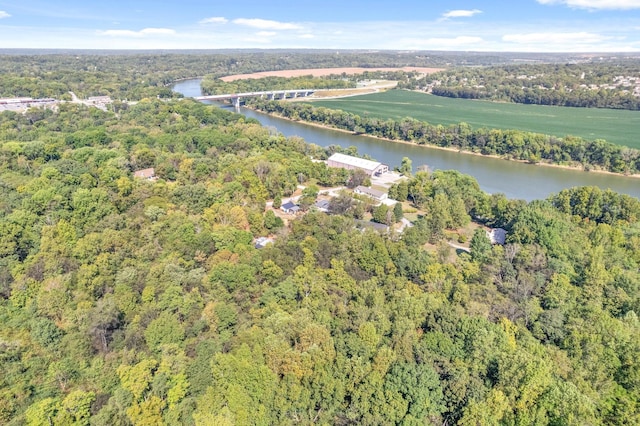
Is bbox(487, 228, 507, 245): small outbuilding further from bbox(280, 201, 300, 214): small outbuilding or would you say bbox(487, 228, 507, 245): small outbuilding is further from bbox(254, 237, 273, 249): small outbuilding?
bbox(254, 237, 273, 249): small outbuilding

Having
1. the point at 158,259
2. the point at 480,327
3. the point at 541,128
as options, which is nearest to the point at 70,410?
the point at 158,259

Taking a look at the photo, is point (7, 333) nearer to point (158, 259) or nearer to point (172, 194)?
point (158, 259)

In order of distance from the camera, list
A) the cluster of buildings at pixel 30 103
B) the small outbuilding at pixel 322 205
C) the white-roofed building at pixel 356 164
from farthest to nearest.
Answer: the cluster of buildings at pixel 30 103 → the white-roofed building at pixel 356 164 → the small outbuilding at pixel 322 205

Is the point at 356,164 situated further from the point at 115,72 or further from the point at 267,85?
the point at 115,72

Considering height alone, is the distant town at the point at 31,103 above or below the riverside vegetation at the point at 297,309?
above

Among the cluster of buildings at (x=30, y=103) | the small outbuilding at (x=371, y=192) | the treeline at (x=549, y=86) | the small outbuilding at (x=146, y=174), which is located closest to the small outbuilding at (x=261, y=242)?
the small outbuilding at (x=371, y=192)

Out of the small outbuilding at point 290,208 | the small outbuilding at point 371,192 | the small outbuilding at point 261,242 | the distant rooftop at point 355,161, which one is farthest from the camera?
the distant rooftop at point 355,161

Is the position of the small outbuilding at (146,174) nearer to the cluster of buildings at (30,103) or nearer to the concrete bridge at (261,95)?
the cluster of buildings at (30,103)
